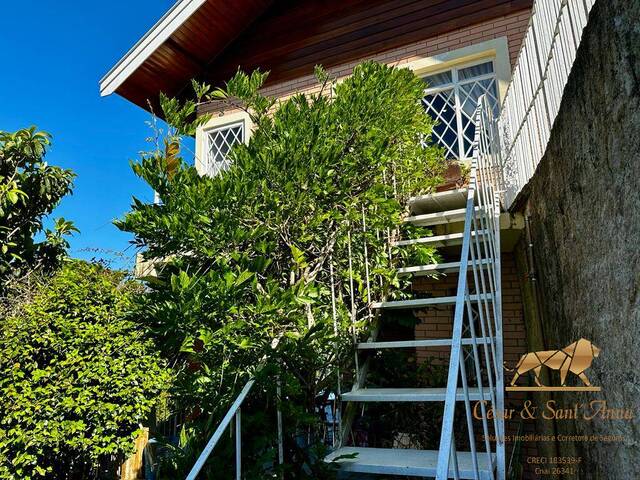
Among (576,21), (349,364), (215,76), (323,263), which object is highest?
(215,76)

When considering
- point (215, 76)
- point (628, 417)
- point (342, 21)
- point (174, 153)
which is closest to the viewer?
point (628, 417)

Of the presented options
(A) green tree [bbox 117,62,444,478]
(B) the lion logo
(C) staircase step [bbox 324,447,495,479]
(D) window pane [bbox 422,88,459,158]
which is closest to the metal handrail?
(A) green tree [bbox 117,62,444,478]

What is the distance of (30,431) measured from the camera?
431 centimetres

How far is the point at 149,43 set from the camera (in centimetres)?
705


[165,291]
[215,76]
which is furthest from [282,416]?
[215,76]

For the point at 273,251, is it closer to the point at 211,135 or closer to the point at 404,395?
the point at 404,395

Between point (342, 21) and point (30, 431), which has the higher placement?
point (342, 21)

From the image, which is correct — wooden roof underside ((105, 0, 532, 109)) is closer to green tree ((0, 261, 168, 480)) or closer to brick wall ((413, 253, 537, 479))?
brick wall ((413, 253, 537, 479))

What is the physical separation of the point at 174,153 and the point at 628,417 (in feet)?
9.32

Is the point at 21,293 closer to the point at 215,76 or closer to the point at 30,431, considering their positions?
the point at 30,431

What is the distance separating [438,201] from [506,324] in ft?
6.08

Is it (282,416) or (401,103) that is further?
(401,103)

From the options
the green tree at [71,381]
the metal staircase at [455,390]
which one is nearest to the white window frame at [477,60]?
the metal staircase at [455,390]

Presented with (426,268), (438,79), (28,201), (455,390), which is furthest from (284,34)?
(455,390)
